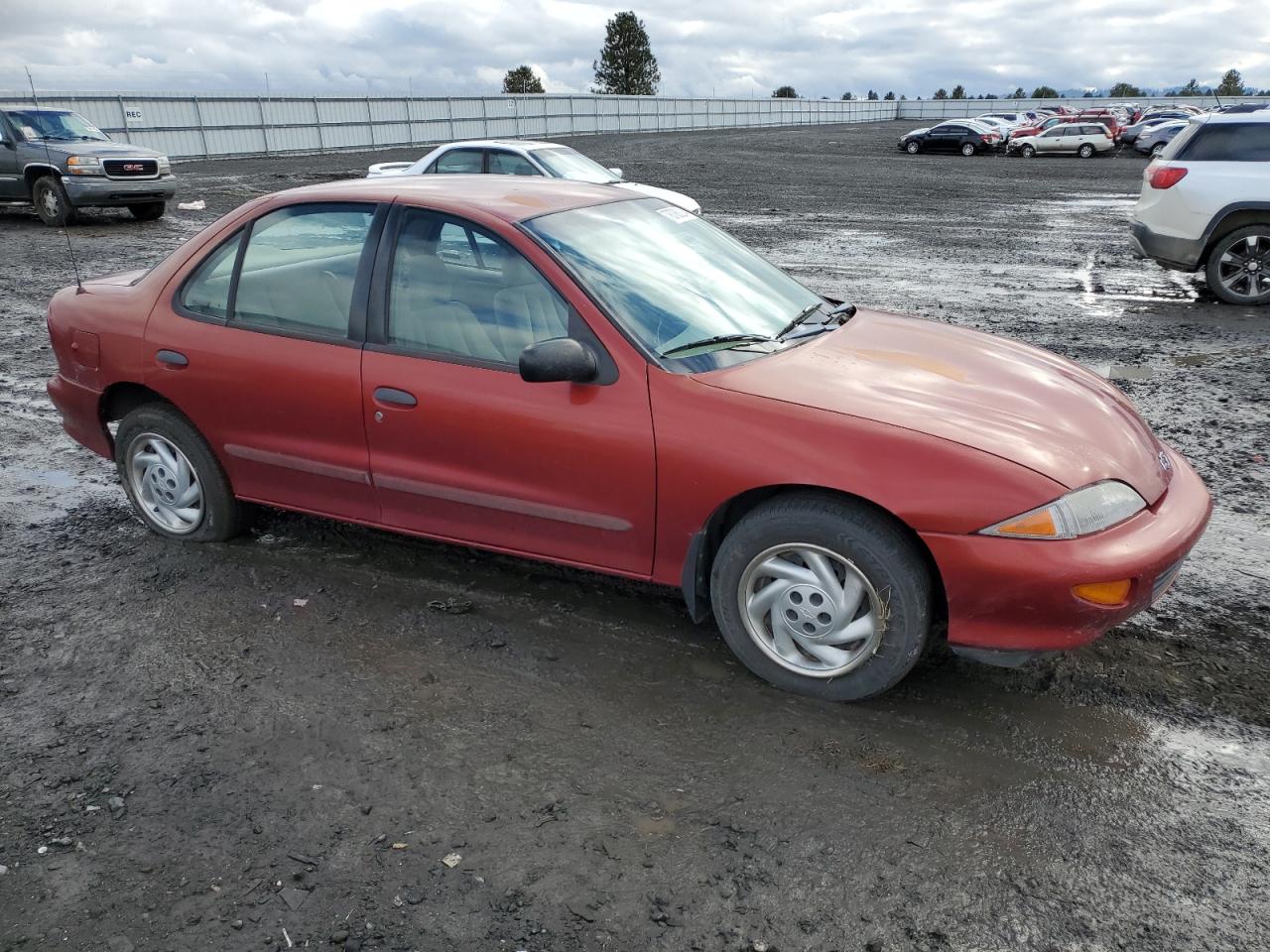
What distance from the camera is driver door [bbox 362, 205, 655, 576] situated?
3.44 m

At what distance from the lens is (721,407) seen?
328 cm

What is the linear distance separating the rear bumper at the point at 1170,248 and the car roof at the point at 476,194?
799cm

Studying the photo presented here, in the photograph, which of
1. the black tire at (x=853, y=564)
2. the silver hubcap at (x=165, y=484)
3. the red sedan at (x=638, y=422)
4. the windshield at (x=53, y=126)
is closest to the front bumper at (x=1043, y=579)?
the red sedan at (x=638, y=422)

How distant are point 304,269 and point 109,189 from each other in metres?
14.1

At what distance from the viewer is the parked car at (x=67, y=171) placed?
51.6 ft

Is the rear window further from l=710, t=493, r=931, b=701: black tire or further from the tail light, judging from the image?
l=710, t=493, r=931, b=701: black tire

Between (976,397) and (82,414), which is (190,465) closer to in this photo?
(82,414)

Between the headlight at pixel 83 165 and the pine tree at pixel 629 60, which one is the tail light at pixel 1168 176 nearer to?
the headlight at pixel 83 165

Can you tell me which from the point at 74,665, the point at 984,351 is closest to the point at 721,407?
the point at 984,351

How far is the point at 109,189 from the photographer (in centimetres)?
1584

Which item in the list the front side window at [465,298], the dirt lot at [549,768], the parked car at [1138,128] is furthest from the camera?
the parked car at [1138,128]

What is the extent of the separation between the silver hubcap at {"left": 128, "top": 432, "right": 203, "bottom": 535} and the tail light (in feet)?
32.2

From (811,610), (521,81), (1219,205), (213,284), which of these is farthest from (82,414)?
(521,81)

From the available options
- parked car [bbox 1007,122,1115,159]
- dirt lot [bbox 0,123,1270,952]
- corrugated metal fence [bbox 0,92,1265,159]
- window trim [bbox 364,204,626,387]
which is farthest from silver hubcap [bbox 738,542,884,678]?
parked car [bbox 1007,122,1115,159]
